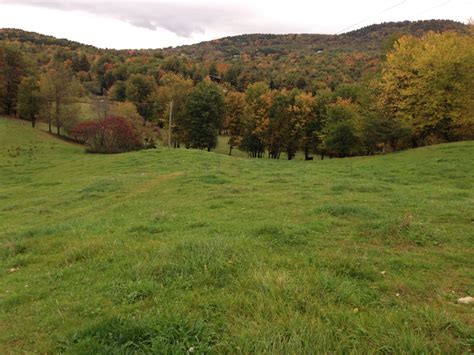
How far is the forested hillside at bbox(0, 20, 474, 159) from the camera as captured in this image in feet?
122

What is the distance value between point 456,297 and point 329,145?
49.1 meters

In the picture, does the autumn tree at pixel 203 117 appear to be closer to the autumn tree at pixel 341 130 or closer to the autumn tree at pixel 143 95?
the autumn tree at pixel 143 95

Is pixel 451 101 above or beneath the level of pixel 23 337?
above

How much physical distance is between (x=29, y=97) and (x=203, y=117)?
2945 cm

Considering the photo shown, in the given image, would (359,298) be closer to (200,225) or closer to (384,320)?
(384,320)

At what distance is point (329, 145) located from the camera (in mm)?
52844

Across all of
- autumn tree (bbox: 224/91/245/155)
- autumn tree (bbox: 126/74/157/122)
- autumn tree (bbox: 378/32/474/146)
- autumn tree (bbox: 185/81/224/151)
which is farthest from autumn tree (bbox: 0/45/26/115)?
autumn tree (bbox: 378/32/474/146)

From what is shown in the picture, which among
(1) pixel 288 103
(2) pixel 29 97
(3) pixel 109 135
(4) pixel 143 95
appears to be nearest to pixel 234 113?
(1) pixel 288 103

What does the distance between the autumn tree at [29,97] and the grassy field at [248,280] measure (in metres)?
57.5

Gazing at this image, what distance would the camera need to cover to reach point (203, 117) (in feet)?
206

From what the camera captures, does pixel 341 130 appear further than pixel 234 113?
No

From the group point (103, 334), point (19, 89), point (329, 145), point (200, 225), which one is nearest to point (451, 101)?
point (329, 145)

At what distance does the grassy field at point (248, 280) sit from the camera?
13.8 ft

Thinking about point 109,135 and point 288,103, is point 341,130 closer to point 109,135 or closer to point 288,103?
point 288,103
